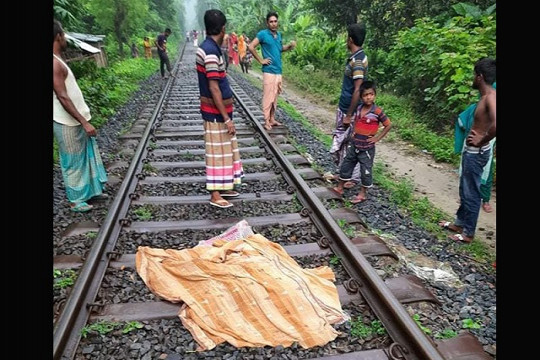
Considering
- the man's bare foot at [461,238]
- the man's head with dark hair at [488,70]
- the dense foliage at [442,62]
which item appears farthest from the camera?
the dense foliage at [442,62]

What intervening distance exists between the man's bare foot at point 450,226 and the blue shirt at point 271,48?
13.7 feet

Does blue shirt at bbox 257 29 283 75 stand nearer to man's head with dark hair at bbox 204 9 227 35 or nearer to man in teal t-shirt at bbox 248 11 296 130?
man in teal t-shirt at bbox 248 11 296 130

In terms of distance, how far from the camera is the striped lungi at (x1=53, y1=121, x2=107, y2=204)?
4.26 metres

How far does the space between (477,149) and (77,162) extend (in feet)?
13.3

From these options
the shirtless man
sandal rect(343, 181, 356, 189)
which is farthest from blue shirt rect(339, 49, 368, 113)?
the shirtless man

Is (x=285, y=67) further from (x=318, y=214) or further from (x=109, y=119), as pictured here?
(x=318, y=214)

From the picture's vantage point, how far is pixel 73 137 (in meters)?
4.29

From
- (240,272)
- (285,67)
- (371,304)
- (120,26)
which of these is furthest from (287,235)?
(120,26)

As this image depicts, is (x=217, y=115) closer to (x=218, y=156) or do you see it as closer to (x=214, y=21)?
(x=218, y=156)

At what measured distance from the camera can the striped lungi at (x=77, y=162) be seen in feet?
14.0

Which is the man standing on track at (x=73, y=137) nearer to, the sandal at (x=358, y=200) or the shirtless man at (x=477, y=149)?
the sandal at (x=358, y=200)

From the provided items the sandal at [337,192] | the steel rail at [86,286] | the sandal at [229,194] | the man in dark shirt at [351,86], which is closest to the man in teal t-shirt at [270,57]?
the man in dark shirt at [351,86]

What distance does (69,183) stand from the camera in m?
4.38

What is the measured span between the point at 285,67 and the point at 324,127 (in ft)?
34.5
